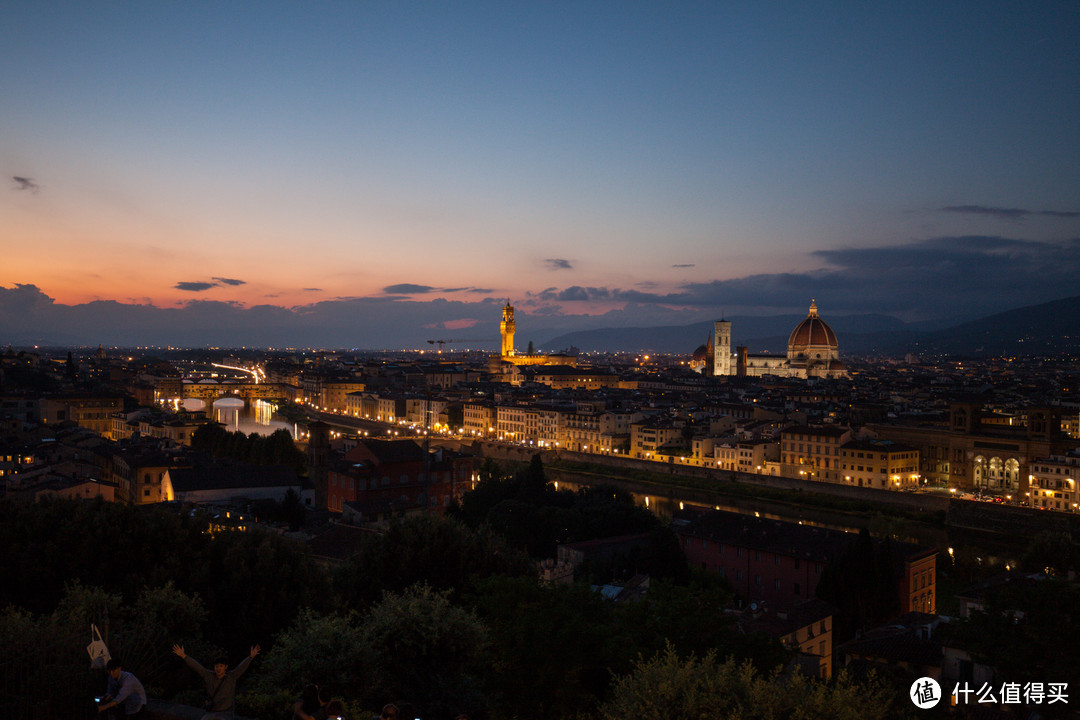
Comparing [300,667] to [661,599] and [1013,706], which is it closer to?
[661,599]

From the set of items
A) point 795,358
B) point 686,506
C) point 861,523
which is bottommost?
point 686,506

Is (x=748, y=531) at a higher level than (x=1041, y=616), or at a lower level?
lower

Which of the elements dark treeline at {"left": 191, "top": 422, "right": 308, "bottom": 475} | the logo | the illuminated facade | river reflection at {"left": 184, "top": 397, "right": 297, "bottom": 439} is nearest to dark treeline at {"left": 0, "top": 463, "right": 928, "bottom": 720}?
the logo

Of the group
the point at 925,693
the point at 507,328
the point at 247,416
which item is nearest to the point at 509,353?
the point at 507,328

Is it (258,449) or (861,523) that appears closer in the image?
(861,523)

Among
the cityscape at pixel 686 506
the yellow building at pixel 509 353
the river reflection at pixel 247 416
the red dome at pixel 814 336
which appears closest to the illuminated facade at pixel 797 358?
the red dome at pixel 814 336

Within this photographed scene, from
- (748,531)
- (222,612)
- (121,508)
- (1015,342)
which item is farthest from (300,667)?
(1015,342)

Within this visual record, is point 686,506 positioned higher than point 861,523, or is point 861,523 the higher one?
point 861,523

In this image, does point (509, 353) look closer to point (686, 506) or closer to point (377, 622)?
point (686, 506)
